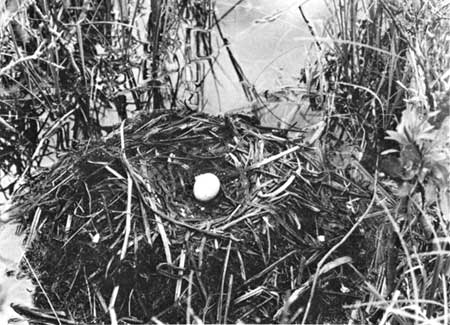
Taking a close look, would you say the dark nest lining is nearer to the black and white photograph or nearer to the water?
Answer: the black and white photograph

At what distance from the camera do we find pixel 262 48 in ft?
7.90

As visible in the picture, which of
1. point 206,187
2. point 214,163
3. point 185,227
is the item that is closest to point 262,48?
point 214,163

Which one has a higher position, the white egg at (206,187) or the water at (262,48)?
the water at (262,48)

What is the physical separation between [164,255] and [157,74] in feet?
2.02

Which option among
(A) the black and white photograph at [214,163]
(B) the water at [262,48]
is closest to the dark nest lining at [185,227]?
(A) the black and white photograph at [214,163]

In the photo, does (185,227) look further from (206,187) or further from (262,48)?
(262,48)

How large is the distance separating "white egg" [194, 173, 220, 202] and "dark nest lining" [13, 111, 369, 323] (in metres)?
0.03

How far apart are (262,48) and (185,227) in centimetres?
74

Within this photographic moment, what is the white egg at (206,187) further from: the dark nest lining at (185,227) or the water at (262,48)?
the water at (262,48)

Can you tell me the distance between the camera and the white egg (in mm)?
1991

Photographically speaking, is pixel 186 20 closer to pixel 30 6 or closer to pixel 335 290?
pixel 30 6

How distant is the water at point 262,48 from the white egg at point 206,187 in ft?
1.17

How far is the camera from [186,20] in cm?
234

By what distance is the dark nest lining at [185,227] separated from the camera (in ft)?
6.05
